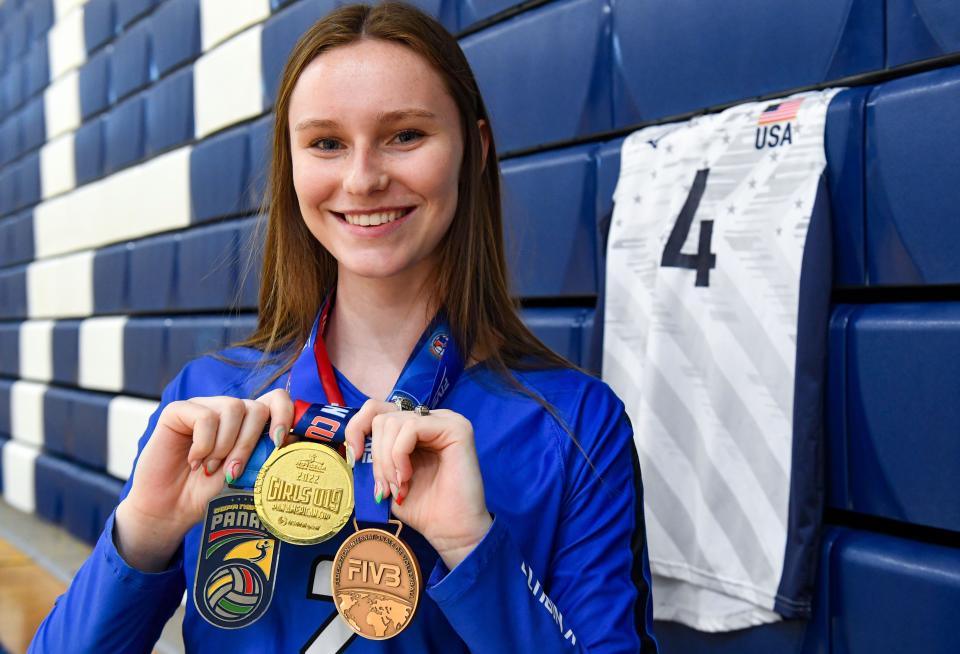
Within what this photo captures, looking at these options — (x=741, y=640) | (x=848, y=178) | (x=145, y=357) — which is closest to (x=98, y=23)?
(x=145, y=357)

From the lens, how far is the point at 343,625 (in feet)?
2.39

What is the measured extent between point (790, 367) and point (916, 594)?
287mm

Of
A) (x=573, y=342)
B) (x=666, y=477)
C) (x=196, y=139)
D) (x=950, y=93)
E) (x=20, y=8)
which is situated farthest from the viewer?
(x=20, y=8)

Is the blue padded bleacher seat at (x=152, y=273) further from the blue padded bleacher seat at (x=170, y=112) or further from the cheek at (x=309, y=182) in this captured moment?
the cheek at (x=309, y=182)

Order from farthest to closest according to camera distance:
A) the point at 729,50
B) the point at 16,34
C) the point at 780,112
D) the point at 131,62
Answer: the point at 16,34 → the point at 131,62 → the point at 729,50 → the point at 780,112

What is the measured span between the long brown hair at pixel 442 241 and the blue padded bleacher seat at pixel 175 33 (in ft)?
6.68

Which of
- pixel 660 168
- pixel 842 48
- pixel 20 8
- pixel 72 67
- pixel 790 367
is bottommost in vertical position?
pixel 790 367

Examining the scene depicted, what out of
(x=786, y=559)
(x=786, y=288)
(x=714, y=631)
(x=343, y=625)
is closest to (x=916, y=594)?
(x=786, y=559)

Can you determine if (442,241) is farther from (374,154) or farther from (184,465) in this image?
(184,465)

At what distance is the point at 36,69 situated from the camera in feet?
12.7

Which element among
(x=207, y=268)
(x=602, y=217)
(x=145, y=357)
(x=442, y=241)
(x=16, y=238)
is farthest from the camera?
(x=16, y=238)

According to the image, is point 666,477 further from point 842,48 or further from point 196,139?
point 196,139

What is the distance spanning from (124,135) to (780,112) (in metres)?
2.54

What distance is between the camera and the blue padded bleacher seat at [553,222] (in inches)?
58.8
